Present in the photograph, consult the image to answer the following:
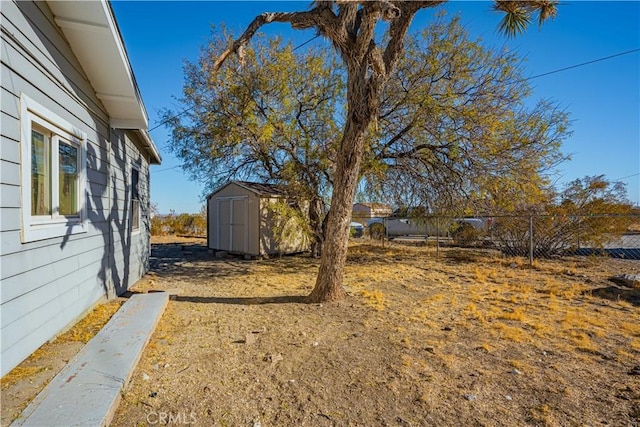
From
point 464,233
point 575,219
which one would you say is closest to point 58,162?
point 575,219

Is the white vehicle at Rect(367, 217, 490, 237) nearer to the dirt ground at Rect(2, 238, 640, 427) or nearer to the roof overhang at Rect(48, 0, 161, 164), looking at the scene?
the dirt ground at Rect(2, 238, 640, 427)

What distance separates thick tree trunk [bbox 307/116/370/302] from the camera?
5.36 meters

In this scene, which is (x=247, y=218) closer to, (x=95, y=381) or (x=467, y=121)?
(x=467, y=121)

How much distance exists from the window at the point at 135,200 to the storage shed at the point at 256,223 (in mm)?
3656

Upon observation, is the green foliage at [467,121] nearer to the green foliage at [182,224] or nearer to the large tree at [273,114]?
the large tree at [273,114]

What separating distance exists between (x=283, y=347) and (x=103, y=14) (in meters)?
4.01

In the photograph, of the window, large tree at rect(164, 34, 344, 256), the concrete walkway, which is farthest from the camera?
large tree at rect(164, 34, 344, 256)

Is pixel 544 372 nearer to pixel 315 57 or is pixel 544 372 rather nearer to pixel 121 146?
pixel 121 146

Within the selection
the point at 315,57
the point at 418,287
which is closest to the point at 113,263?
the point at 418,287

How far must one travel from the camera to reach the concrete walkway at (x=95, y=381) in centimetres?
211

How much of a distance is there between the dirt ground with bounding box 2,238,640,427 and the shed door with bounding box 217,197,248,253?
4395 millimetres

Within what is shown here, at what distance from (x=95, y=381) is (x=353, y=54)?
4.93 metres

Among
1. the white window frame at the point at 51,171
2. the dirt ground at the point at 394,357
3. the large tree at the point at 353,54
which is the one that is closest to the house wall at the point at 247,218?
the dirt ground at the point at 394,357

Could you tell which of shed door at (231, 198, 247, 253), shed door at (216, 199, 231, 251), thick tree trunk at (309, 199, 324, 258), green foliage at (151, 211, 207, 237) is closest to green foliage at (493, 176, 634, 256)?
thick tree trunk at (309, 199, 324, 258)
